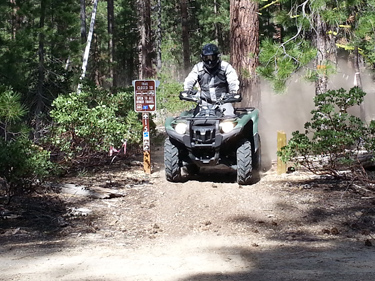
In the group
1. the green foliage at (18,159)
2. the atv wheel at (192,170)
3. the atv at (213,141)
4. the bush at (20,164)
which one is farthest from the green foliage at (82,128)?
the bush at (20,164)

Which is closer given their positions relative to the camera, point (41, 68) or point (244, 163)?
point (244, 163)

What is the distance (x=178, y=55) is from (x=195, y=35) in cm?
800

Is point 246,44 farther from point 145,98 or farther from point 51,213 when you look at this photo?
point 51,213

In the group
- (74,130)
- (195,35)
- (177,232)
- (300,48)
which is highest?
(195,35)

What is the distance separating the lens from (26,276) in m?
5.04

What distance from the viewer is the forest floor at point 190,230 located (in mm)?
5195

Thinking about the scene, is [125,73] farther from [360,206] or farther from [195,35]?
[360,206]

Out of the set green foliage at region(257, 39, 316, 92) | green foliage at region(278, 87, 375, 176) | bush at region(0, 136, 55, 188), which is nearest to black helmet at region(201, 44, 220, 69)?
green foliage at region(257, 39, 316, 92)

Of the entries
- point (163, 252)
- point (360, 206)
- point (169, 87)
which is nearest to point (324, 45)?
point (360, 206)

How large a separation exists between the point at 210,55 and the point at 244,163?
2.15m

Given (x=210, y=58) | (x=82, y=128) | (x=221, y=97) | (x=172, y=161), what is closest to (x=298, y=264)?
(x=172, y=161)

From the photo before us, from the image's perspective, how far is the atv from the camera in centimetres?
927

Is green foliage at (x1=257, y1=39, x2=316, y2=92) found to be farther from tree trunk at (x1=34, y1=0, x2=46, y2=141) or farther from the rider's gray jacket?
tree trunk at (x1=34, y1=0, x2=46, y2=141)

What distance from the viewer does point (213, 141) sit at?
9266 millimetres
